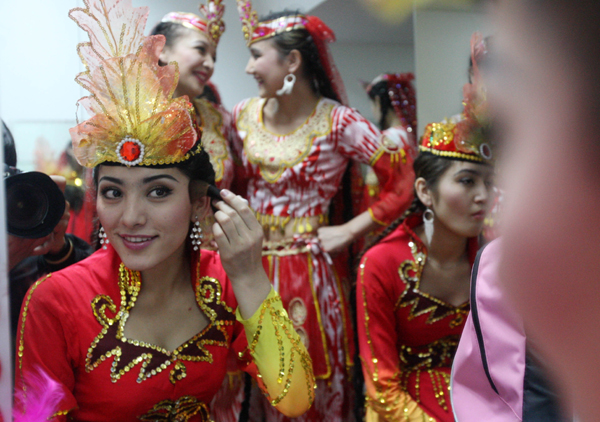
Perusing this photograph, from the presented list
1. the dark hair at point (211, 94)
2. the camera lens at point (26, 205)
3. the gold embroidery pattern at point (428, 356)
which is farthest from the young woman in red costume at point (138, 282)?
the dark hair at point (211, 94)

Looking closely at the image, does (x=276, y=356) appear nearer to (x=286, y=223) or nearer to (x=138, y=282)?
(x=138, y=282)

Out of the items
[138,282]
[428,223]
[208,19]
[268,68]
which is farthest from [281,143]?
[138,282]

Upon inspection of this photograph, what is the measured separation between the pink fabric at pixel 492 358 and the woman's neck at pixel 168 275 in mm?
627

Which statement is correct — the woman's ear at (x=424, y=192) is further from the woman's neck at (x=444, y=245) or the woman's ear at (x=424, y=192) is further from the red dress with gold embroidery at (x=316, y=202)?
the red dress with gold embroidery at (x=316, y=202)

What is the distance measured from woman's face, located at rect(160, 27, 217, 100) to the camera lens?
94 cm

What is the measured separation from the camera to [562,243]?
12.0 inches

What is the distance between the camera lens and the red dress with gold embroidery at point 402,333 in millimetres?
1470

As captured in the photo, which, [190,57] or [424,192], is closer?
[424,192]

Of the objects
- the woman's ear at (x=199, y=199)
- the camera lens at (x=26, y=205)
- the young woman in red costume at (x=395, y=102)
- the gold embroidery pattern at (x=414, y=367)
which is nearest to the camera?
the camera lens at (x=26, y=205)

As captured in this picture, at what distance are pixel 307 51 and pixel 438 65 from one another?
0.57 m

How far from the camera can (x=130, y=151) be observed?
109cm

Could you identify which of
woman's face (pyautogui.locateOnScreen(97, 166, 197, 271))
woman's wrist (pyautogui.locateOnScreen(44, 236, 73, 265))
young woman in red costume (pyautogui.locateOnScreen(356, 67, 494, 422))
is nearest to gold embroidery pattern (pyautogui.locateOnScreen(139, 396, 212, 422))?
woman's face (pyautogui.locateOnScreen(97, 166, 197, 271))

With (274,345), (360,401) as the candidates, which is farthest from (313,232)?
(274,345)

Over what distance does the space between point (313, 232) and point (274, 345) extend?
2.82ft
